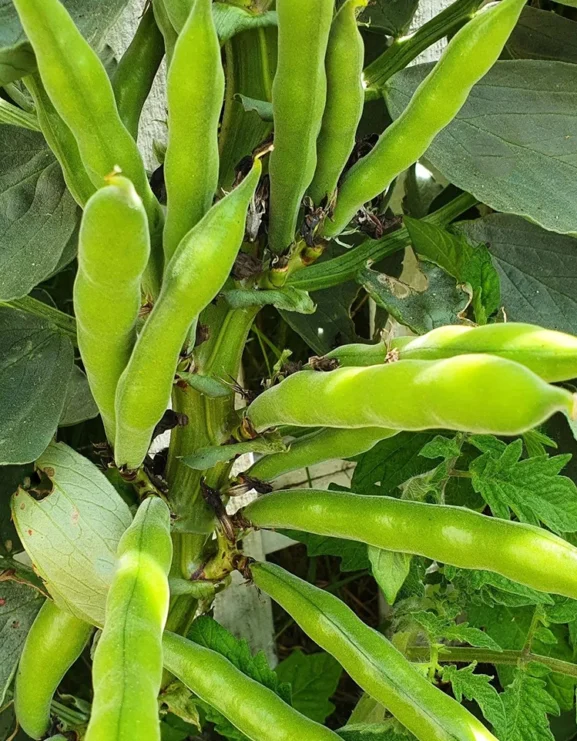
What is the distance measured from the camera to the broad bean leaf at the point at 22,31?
448 millimetres

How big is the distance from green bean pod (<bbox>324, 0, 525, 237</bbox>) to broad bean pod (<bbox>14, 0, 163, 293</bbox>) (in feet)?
0.42

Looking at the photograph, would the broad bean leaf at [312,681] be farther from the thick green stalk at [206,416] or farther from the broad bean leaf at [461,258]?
the broad bean leaf at [461,258]

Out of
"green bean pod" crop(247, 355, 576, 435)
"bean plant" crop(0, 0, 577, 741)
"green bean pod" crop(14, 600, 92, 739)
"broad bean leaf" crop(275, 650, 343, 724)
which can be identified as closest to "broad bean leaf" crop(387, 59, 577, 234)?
"bean plant" crop(0, 0, 577, 741)

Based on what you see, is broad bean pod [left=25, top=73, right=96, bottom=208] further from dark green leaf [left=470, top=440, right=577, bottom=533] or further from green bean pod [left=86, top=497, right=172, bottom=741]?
dark green leaf [left=470, top=440, right=577, bottom=533]

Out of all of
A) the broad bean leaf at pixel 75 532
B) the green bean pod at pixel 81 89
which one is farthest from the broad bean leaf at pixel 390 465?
the green bean pod at pixel 81 89

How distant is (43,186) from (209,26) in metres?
0.24

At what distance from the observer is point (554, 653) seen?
820 mm

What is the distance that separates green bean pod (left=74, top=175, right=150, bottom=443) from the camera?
0.32 meters

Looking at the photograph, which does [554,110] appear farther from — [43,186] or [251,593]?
[251,593]

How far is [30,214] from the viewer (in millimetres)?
556

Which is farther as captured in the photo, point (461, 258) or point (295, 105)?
point (461, 258)

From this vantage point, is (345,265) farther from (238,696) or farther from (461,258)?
(238,696)

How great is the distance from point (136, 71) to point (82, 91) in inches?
5.3

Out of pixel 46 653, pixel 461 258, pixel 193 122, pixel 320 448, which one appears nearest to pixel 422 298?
pixel 461 258
